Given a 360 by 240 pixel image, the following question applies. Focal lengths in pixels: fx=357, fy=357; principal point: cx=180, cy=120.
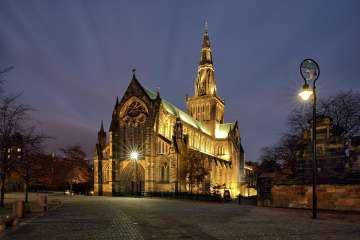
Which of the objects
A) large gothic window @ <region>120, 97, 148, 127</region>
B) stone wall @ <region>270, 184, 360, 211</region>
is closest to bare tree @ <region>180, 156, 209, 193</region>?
large gothic window @ <region>120, 97, 148, 127</region>

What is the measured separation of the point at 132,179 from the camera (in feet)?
195

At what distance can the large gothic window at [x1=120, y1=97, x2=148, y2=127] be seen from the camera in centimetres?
6040

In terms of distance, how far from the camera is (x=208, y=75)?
9056 centimetres

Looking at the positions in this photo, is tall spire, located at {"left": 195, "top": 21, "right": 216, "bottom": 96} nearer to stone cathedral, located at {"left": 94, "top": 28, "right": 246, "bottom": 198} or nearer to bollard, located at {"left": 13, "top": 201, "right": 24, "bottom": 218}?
stone cathedral, located at {"left": 94, "top": 28, "right": 246, "bottom": 198}

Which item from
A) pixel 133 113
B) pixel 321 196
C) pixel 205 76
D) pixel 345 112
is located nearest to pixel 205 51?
pixel 205 76

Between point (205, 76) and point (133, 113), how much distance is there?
3427 cm

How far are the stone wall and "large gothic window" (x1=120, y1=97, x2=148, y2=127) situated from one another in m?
39.7

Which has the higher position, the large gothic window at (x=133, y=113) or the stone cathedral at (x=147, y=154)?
the large gothic window at (x=133, y=113)

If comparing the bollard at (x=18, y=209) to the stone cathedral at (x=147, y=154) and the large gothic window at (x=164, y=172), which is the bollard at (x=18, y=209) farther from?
the large gothic window at (x=164, y=172)

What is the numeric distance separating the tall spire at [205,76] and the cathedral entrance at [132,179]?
37182 millimetres

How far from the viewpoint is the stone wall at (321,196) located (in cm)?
1814

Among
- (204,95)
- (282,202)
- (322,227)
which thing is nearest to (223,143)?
(204,95)

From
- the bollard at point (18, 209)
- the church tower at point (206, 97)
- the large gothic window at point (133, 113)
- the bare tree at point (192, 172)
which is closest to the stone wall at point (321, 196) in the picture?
the bollard at point (18, 209)

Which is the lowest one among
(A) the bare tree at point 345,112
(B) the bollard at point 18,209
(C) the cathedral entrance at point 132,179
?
(C) the cathedral entrance at point 132,179
